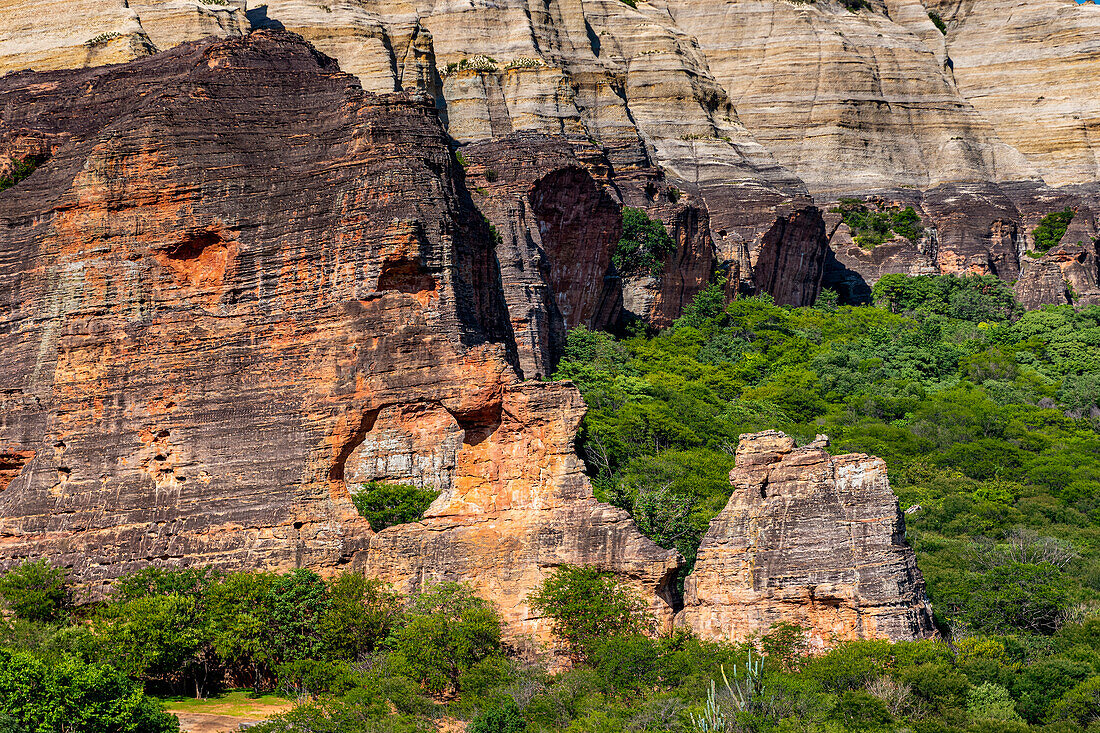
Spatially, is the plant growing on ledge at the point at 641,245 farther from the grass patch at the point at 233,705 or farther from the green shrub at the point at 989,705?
the green shrub at the point at 989,705

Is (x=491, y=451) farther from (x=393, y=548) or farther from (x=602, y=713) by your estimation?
(x=602, y=713)

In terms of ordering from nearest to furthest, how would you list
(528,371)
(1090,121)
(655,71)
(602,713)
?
(602,713) < (528,371) < (655,71) < (1090,121)

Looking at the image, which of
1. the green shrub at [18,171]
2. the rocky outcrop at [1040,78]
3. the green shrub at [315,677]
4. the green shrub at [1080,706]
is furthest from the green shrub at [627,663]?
the rocky outcrop at [1040,78]

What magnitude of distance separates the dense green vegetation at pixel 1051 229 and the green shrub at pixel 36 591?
7135 centimetres

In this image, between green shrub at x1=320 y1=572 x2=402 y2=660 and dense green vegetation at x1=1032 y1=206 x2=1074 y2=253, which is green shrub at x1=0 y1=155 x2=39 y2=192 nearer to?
green shrub at x1=320 y1=572 x2=402 y2=660

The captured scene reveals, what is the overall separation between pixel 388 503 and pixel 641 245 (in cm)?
3653

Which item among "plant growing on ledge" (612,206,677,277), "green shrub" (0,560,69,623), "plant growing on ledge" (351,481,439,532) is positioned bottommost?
"green shrub" (0,560,69,623)

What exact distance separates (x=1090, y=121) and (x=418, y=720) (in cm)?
9217

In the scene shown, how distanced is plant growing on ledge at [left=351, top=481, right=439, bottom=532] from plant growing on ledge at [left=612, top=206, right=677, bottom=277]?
1355 inches

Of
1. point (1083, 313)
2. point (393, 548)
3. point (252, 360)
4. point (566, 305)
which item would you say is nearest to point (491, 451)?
point (393, 548)

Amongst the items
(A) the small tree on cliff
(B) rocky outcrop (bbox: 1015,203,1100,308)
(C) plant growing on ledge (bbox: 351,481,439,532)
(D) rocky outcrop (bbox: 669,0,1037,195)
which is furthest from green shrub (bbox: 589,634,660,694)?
(D) rocky outcrop (bbox: 669,0,1037,195)

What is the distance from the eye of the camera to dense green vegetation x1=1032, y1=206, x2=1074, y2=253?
95312 mm

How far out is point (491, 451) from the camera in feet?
126

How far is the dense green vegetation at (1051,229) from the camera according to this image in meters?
95.3
